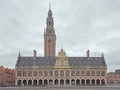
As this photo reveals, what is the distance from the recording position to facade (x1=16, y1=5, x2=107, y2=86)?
112 m

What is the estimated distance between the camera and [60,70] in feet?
374

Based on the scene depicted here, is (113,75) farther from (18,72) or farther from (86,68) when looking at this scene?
(18,72)

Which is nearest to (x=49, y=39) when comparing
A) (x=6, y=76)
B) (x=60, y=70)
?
(x=60, y=70)

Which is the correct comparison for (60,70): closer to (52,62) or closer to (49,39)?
(52,62)

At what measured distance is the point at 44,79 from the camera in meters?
112

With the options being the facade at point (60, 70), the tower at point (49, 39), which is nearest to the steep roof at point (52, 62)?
the facade at point (60, 70)

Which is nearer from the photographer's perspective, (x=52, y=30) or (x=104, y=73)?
(x=104, y=73)

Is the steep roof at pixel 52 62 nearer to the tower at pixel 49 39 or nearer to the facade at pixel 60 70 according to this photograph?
the facade at pixel 60 70

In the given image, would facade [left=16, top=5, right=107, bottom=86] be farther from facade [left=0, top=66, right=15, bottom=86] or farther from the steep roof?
facade [left=0, top=66, right=15, bottom=86]

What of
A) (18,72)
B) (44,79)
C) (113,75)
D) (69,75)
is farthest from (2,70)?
(113,75)

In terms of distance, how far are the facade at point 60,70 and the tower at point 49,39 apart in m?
5.66

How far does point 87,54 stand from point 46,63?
630 inches

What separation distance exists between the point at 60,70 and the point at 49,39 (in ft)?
51.4

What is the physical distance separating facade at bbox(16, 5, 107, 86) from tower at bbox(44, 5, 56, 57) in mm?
5660
